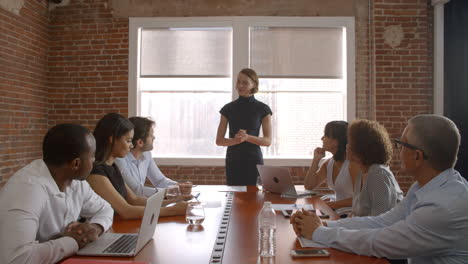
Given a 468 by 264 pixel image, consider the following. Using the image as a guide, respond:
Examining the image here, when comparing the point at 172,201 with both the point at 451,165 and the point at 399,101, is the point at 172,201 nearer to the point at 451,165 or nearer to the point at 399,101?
the point at 451,165

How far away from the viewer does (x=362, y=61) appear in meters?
5.47

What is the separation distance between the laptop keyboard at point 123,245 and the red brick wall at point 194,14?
146 inches

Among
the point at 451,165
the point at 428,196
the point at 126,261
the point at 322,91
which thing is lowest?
the point at 126,261

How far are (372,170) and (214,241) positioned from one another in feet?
3.33

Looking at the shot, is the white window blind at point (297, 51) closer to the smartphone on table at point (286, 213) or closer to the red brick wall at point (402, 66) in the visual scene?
the red brick wall at point (402, 66)

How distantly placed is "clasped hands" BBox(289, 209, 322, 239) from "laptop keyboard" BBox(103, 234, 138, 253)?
703 mm

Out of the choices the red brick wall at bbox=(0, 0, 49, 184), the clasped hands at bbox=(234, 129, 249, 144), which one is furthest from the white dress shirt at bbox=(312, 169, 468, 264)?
the red brick wall at bbox=(0, 0, 49, 184)

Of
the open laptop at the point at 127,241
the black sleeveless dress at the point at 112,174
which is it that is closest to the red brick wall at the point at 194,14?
the black sleeveless dress at the point at 112,174

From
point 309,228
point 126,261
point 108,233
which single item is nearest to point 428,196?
point 309,228

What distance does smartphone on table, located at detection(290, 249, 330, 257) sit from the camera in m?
1.58

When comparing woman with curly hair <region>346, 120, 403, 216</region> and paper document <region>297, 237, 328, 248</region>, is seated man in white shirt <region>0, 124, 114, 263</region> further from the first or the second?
woman with curly hair <region>346, 120, 403, 216</region>

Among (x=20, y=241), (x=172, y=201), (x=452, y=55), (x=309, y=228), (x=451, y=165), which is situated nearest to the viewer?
(x=20, y=241)

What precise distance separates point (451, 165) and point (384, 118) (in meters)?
3.75

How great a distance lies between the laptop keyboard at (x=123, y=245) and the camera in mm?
1613
